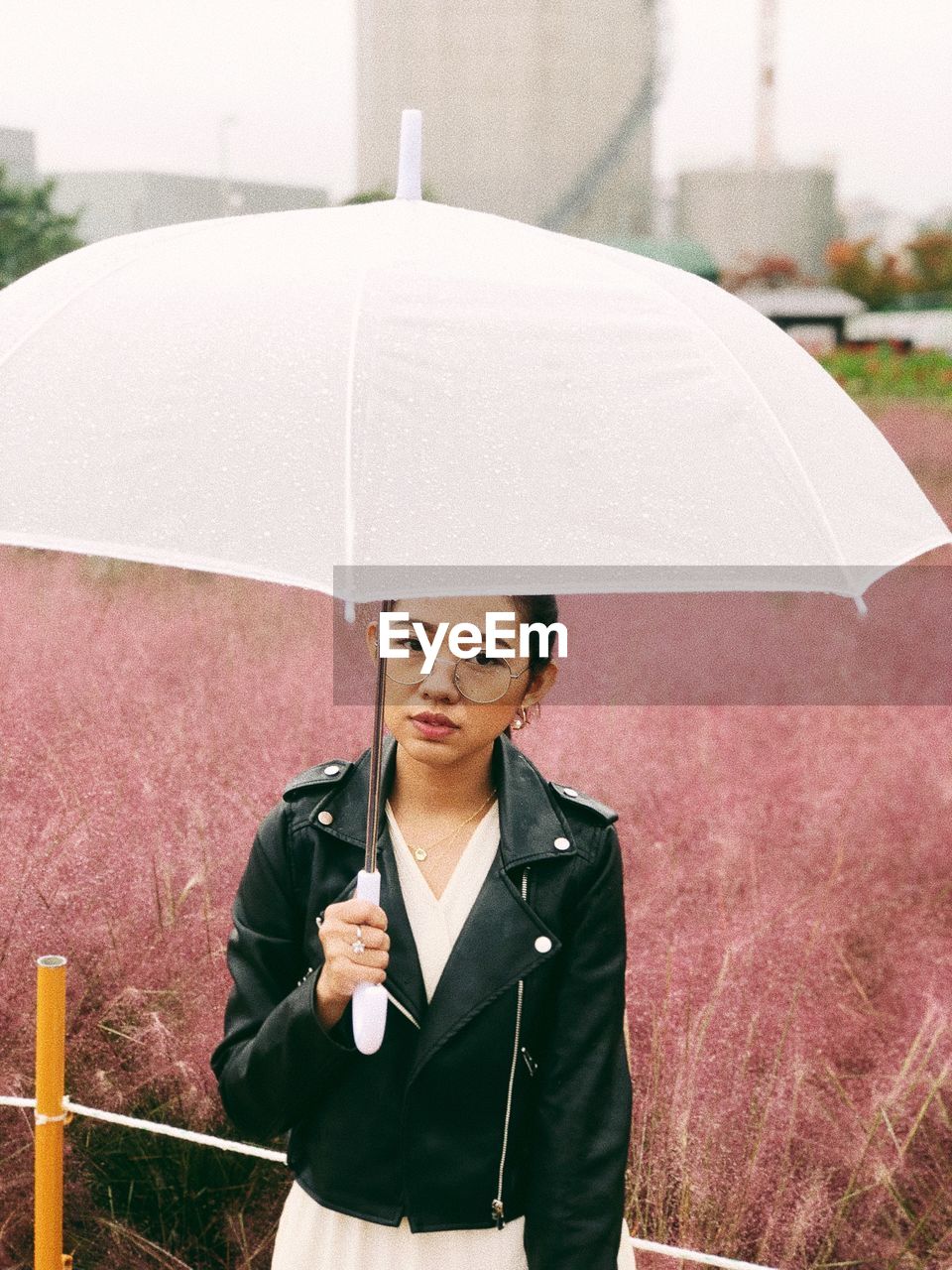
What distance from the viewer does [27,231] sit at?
1508cm

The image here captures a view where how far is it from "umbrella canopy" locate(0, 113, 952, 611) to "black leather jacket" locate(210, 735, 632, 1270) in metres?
0.35

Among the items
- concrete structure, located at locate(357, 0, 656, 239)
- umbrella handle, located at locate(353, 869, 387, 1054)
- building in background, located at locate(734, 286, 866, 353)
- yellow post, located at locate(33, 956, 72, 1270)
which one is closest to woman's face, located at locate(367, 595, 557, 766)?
umbrella handle, located at locate(353, 869, 387, 1054)

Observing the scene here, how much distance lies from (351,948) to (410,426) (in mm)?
438

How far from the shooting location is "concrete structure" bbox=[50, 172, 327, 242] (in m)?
27.2

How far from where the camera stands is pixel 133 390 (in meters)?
1.13

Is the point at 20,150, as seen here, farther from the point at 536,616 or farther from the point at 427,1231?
the point at 427,1231

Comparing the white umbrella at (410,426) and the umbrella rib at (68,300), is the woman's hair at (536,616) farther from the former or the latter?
the umbrella rib at (68,300)

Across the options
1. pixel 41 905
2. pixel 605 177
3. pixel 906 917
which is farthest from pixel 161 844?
pixel 605 177

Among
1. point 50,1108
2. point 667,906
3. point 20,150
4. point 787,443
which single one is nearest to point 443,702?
point 787,443

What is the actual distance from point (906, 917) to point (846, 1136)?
0.59 meters

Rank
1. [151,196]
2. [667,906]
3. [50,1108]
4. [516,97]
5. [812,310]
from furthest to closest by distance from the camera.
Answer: [516,97]
[812,310]
[151,196]
[667,906]
[50,1108]

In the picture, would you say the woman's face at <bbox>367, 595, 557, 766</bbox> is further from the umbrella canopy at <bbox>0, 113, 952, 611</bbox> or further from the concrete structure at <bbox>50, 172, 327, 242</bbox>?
the concrete structure at <bbox>50, 172, 327, 242</bbox>

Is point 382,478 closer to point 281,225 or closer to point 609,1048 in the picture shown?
point 281,225

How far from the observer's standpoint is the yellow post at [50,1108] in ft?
5.99
